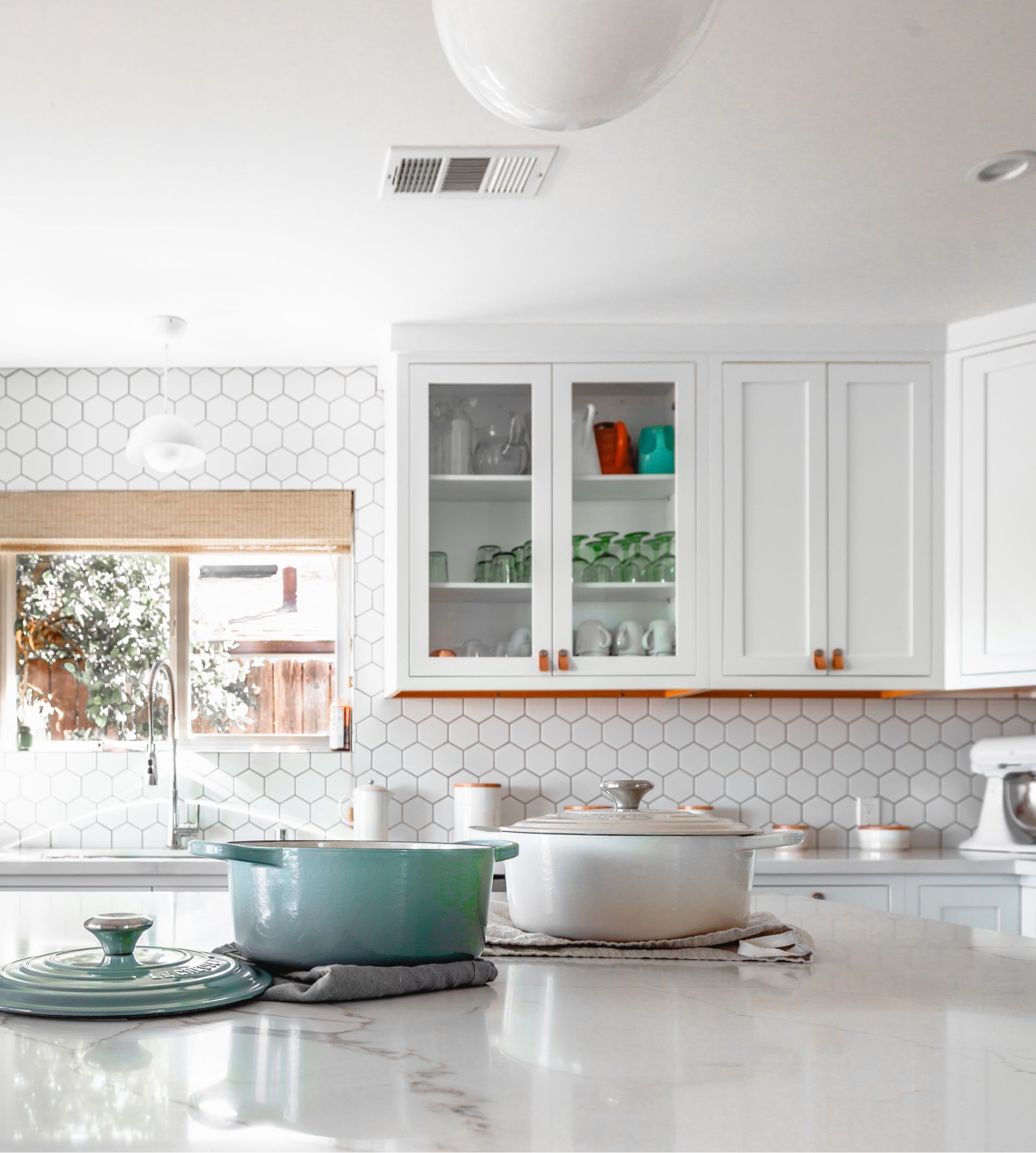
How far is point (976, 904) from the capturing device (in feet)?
11.0

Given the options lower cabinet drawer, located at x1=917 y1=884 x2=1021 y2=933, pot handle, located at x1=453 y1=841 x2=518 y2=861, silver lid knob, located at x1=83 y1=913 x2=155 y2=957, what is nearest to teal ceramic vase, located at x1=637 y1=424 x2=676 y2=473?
lower cabinet drawer, located at x1=917 y1=884 x2=1021 y2=933

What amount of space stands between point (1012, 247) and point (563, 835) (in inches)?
96.6

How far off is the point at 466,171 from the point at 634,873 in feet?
5.96

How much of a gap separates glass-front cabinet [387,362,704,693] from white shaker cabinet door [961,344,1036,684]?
2.69 feet

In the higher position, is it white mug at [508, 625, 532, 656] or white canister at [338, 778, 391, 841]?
white mug at [508, 625, 532, 656]

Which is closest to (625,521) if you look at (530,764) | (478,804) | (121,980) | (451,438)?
(451,438)

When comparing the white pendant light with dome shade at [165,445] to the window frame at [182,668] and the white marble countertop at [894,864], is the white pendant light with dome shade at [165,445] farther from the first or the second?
the white marble countertop at [894,864]

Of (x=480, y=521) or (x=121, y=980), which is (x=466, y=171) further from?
(x=121, y=980)

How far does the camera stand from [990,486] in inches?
138

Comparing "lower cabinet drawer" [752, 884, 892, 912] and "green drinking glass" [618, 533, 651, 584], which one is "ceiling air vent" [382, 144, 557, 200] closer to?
"green drinking glass" [618, 533, 651, 584]

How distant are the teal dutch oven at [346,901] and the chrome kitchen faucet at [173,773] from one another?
291 cm

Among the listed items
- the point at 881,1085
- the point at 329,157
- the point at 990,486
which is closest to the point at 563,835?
the point at 881,1085

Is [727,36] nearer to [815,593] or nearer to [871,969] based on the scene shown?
[871,969]

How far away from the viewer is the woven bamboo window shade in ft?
13.0
